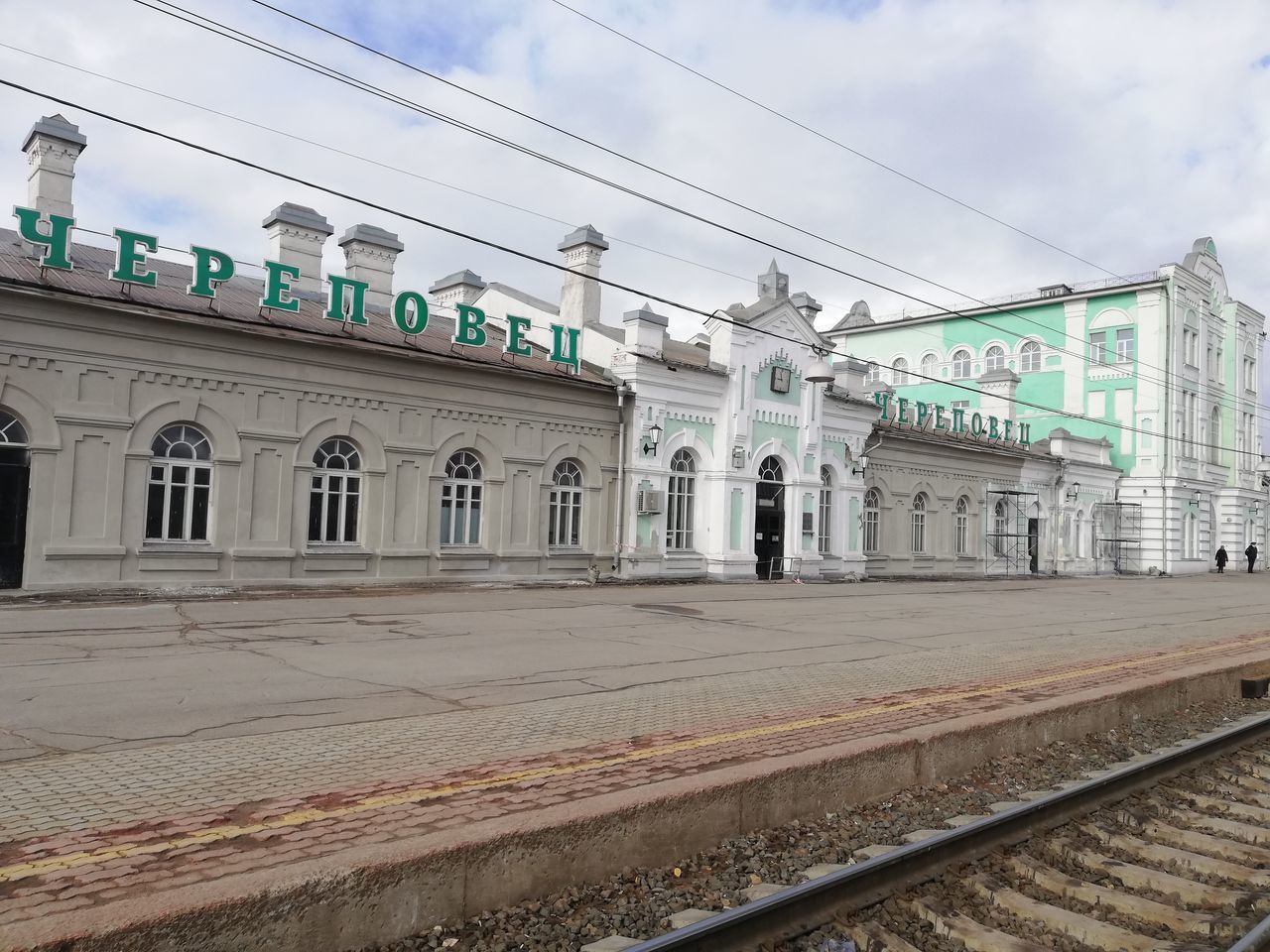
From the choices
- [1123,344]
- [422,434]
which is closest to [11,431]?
[422,434]

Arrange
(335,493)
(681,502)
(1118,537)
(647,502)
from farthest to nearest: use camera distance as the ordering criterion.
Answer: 1. (1118,537)
2. (681,502)
3. (647,502)
4. (335,493)

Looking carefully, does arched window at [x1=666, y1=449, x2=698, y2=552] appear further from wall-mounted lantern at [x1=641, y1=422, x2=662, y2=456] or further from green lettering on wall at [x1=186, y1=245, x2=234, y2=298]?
green lettering on wall at [x1=186, y1=245, x2=234, y2=298]

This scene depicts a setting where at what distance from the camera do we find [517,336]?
71.0ft

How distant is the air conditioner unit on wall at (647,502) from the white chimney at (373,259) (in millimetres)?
7798

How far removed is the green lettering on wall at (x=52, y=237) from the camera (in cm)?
1527

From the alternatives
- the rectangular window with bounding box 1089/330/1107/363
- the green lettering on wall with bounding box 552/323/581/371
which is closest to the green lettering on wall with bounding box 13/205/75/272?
the green lettering on wall with bounding box 552/323/581/371

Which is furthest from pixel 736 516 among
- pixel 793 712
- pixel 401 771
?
pixel 401 771

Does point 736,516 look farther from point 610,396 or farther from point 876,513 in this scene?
point 876,513

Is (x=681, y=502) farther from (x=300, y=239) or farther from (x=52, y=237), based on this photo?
(x=52, y=237)

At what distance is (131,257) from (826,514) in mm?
19816

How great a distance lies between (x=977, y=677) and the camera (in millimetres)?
10562

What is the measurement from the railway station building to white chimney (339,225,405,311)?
2.1 inches

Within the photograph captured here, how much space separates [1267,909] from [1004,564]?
33.9m

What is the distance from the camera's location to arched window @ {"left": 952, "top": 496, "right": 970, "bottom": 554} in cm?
3494
